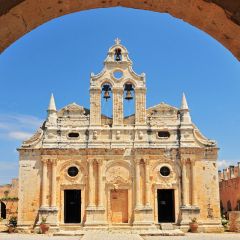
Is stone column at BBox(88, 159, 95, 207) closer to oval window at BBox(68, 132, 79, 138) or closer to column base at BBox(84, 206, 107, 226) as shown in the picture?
column base at BBox(84, 206, 107, 226)

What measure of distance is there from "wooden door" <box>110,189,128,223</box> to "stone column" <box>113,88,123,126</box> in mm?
4701

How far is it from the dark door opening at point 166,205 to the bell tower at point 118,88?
16.1 feet

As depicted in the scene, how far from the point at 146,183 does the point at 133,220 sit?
254cm

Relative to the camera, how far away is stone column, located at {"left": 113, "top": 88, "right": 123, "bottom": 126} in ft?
97.4

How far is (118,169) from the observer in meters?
29.0

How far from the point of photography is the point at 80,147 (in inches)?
1144

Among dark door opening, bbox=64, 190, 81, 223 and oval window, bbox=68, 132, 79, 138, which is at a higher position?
oval window, bbox=68, 132, 79, 138

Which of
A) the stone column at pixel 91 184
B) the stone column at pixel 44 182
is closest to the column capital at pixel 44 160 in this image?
the stone column at pixel 44 182

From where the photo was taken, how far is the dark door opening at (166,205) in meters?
28.5

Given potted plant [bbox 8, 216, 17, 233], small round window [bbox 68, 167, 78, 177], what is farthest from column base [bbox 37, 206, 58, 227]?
small round window [bbox 68, 167, 78, 177]

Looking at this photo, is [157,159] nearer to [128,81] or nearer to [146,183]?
[146,183]

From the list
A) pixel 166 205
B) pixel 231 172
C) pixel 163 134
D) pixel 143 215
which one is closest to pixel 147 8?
pixel 143 215

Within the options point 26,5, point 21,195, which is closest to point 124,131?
point 21,195

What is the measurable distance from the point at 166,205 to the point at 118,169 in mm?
4006
